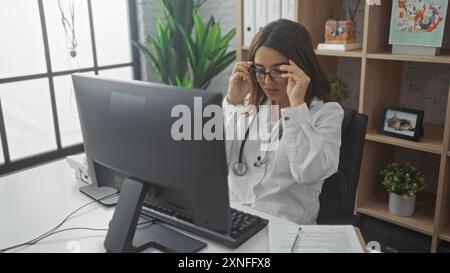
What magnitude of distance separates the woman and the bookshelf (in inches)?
28.2

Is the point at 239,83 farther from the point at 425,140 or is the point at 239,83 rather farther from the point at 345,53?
the point at 425,140

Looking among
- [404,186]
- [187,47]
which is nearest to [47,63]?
[187,47]

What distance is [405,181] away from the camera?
7.14 feet

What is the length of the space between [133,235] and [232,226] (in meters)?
0.28

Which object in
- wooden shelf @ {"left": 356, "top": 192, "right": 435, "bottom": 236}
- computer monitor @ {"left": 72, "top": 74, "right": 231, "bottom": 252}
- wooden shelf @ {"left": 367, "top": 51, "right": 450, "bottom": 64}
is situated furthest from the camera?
wooden shelf @ {"left": 356, "top": 192, "right": 435, "bottom": 236}

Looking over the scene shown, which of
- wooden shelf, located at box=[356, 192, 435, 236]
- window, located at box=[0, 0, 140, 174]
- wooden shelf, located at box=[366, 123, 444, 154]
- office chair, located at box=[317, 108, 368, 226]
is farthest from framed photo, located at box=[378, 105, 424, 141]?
window, located at box=[0, 0, 140, 174]

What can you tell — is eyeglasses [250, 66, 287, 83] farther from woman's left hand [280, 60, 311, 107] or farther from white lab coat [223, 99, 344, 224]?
white lab coat [223, 99, 344, 224]

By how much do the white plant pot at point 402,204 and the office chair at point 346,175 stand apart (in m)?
0.84

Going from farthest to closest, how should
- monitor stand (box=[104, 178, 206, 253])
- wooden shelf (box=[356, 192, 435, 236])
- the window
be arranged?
the window, wooden shelf (box=[356, 192, 435, 236]), monitor stand (box=[104, 178, 206, 253])

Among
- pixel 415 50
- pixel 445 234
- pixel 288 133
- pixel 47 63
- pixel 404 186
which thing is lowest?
pixel 445 234

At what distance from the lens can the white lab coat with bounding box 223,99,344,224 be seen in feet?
4.51

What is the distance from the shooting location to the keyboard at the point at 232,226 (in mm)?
1127

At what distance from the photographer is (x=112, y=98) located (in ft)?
3.52

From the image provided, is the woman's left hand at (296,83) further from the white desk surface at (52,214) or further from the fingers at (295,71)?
the white desk surface at (52,214)
